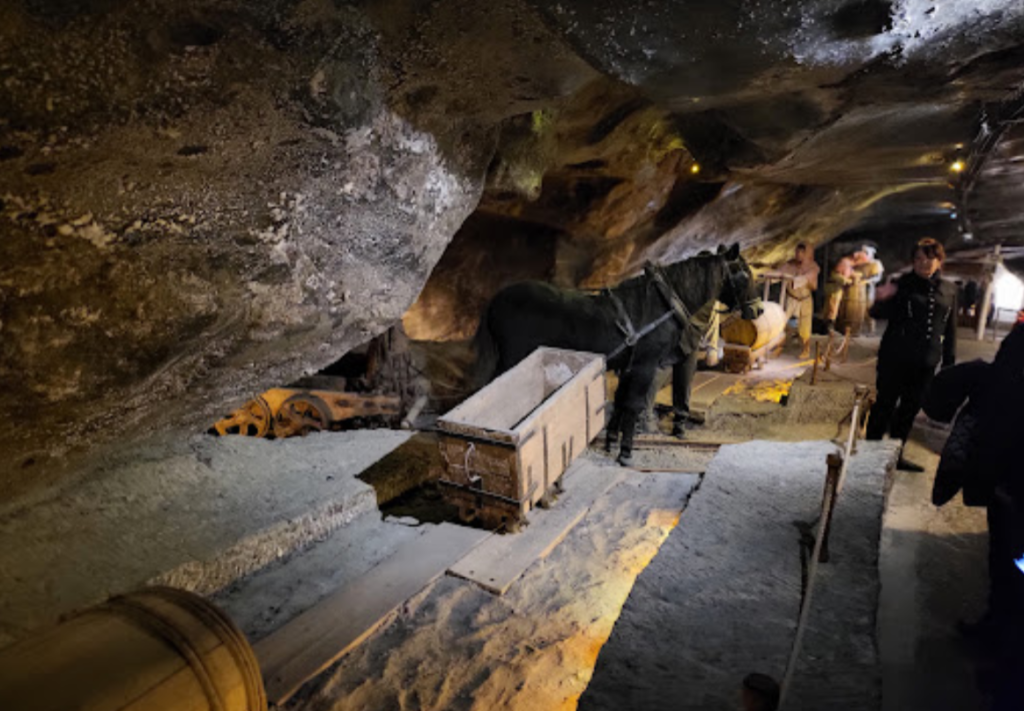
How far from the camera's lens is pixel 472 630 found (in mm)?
3791

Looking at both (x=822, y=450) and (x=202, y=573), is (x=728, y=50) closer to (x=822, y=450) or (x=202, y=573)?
(x=822, y=450)

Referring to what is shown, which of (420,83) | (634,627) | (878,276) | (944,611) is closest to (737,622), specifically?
(634,627)

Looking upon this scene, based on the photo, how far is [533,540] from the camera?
4.67 m

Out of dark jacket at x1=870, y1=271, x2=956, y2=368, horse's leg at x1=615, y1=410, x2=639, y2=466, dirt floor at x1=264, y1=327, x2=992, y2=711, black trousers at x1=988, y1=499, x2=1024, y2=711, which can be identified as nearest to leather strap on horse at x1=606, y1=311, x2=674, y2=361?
horse's leg at x1=615, y1=410, x2=639, y2=466

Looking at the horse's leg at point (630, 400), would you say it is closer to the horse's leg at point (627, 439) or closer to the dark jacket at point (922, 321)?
the horse's leg at point (627, 439)

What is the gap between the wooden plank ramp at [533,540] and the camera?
425 centimetres

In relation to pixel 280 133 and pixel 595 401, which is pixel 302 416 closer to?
pixel 595 401

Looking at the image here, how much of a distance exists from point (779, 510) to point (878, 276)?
11.1 metres

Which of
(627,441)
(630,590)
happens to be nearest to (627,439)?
(627,441)

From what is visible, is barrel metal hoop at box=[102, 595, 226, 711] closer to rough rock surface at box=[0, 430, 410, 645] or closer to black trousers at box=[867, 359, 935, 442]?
rough rock surface at box=[0, 430, 410, 645]

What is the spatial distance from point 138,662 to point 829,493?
3.49m

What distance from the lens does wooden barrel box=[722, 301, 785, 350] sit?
1141 centimetres

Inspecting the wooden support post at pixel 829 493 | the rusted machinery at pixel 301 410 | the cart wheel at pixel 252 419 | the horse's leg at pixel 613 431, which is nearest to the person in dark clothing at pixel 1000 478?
the wooden support post at pixel 829 493

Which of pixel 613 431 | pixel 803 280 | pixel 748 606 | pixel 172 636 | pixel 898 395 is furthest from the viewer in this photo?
pixel 803 280
